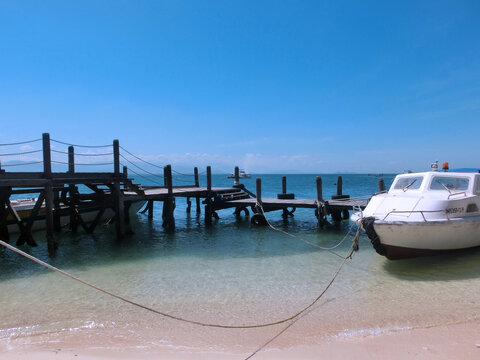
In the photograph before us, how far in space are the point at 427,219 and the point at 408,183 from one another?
258 cm

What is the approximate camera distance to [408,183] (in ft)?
38.1

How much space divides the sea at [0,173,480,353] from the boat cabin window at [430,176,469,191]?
218 cm

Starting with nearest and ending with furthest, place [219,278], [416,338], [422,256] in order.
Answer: [416,338] → [219,278] → [422,256]

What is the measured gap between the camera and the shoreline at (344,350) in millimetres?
5020

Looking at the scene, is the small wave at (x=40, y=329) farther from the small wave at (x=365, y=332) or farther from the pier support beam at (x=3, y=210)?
the pier support beam at (x=3, y=210)

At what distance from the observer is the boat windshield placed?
439 inches

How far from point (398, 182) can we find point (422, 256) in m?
2.88

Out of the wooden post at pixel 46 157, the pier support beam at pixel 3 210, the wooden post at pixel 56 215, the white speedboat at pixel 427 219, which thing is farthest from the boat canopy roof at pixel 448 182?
the wooden post at pixel 56 215

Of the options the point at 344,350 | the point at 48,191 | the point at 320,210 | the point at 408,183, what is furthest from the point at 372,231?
the point at 48,191

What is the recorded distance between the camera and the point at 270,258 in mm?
11469

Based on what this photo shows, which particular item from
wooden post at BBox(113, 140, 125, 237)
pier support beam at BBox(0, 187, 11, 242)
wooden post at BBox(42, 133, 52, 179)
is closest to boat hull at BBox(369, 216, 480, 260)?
wooden post at BBox(113, 140, 125, 237)

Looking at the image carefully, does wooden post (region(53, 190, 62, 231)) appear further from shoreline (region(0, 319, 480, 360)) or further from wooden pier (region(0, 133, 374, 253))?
shoreline (region(0, 319, 480, 360))

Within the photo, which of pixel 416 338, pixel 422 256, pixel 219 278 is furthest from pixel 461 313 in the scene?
pixel 219 278

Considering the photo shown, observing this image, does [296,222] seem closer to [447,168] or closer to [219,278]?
[447,168]
